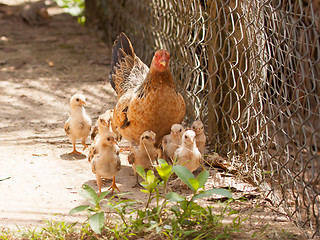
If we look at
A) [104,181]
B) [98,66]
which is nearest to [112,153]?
[104,181]

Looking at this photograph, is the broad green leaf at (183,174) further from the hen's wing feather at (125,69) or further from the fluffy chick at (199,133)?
the hen's wing feather at (125,69)

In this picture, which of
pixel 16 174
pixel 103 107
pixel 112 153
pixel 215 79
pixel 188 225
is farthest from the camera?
pixel 103 107

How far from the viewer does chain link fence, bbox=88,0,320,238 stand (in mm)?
3342

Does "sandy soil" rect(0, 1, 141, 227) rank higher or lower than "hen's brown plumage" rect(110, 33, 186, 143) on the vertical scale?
lower

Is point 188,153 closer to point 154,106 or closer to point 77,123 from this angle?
point 154,106

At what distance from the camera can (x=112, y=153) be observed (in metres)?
4.09

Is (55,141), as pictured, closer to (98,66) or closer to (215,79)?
(215,79)

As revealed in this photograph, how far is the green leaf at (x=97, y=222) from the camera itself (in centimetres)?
299

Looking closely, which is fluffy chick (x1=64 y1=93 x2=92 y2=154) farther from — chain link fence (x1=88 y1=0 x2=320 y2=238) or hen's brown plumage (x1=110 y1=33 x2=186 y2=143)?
chain link fence (x1=88 y1=0 x2=320 y2=238)

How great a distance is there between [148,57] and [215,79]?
222 centimetres

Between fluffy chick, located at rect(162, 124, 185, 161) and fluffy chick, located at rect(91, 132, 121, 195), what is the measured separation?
52 cm

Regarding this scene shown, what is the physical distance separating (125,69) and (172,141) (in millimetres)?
1431

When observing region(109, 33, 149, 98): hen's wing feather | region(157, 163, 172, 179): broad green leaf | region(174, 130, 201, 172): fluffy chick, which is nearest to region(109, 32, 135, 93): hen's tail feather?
region(109, 33, 149, 98): hen's wing feather

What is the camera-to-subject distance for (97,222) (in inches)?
120
